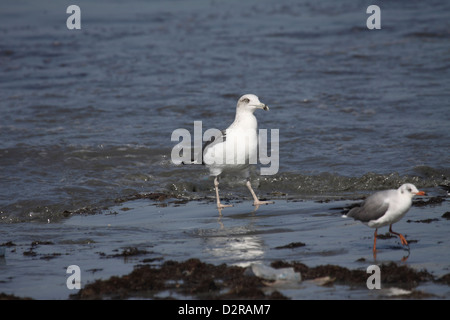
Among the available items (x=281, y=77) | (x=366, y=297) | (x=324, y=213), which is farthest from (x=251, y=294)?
(x=281, y=77)

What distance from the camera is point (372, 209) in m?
6.10

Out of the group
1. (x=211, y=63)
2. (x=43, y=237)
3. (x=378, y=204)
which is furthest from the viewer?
(x=211, y=63)

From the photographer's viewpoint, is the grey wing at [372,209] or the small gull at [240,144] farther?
the small gull at [240,144]

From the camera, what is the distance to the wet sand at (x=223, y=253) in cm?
509

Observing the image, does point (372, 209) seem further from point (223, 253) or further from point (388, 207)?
point (223, 253)

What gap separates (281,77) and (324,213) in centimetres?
924

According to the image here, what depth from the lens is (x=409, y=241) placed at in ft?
20.5

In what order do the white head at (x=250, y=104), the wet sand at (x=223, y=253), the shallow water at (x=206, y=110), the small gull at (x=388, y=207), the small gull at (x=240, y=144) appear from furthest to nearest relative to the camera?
the white head at (x=250, y=104), the small gull at (x=240, y=144), the shallow water at (x=206, y=110), the small gull at (x=388, y=207), the wet sand at (x=223, y=253)

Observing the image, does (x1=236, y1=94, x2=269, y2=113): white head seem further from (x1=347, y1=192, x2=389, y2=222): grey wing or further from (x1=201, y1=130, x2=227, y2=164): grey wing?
(x1=347, y1=192, x2=389, y2=222): grey wing

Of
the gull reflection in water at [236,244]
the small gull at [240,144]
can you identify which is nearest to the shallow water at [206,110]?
the gull reflection in water at [236,244]

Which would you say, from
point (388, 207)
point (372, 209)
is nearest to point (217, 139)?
point (372, 209)

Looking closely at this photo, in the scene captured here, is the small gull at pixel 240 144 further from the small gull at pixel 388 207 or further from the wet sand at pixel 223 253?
the small gull at pixel 388 207
